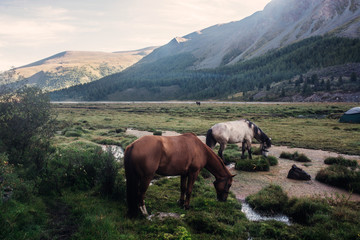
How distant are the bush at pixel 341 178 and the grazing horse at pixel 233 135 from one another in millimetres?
4330

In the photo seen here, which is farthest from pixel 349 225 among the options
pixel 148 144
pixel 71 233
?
pixel 71 233

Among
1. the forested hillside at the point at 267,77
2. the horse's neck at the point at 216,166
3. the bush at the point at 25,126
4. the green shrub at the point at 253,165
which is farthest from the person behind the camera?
the forested hillside at the point at 267,77

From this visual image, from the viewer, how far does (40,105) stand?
37.2ft

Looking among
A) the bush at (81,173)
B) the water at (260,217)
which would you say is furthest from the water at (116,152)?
the water at (260,217)

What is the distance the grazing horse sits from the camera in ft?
51.8

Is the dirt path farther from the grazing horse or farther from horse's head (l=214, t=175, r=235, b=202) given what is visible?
the grazing horse

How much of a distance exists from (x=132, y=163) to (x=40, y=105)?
22.3 ft

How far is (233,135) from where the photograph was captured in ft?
52.5

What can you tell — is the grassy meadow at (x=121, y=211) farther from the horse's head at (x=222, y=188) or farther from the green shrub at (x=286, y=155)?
the green shrub at (x=286, y=155)

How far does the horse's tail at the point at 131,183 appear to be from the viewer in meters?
7.43

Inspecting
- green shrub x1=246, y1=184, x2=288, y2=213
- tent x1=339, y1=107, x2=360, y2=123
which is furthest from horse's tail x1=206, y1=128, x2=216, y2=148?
tent x1=339, y1=107, x2=360, y2=123

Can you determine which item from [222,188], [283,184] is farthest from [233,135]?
[222,188]

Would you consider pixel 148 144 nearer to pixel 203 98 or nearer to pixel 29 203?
pixel 29 203

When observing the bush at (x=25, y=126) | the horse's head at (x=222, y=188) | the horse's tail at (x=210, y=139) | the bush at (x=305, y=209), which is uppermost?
the bush at (x=25, y=126)
